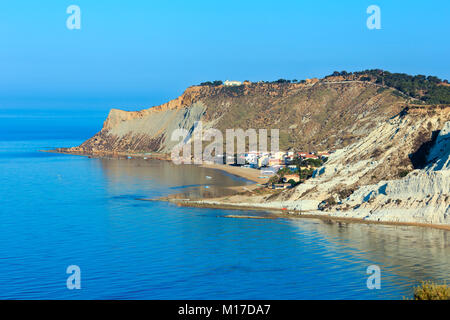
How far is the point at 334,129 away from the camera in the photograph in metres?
126

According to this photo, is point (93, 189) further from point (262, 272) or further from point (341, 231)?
point (262, 272)

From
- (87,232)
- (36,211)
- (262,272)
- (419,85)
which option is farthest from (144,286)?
(419,85)

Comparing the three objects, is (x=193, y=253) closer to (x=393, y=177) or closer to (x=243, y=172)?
(x=393, y=177)

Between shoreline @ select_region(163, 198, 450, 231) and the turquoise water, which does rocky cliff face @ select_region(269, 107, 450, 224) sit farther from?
the turquoise water

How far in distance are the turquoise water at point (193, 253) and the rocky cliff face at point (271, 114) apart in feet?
201

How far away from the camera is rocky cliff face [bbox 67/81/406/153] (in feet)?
405

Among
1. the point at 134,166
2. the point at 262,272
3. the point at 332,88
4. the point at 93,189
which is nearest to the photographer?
the point at 262,272

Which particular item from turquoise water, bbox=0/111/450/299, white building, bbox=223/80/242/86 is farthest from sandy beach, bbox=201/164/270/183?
white building, bbox=223/80/242/86

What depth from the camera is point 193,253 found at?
4491 centimetres

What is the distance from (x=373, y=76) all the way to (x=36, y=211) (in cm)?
9978

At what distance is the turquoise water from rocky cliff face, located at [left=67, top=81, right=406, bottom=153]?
61301 mm

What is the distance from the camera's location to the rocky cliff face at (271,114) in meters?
123

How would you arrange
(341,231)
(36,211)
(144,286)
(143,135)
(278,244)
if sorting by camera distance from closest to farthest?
(144,286), (278,244), (341,231), (36,211), (143,135)

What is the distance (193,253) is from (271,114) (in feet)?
337
